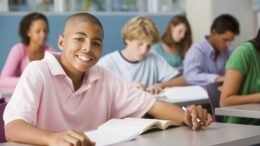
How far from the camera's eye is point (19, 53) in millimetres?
5465

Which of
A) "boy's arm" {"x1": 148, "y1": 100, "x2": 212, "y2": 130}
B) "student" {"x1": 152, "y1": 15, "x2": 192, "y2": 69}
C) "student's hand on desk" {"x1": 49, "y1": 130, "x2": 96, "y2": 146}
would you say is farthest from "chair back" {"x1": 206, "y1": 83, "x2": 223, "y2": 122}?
"student" {"x1": 152, "y1": 15, "x2": 192, "y2": 69}

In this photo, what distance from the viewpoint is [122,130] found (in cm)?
217

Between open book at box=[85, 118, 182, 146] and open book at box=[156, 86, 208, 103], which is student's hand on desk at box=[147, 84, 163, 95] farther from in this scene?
open book at box=[85, 118, 182, 146]

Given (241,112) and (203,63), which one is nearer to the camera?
(241,112)

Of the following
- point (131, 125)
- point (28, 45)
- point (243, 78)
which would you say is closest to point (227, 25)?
point (243, 78)

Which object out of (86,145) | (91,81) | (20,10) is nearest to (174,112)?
(91,81)

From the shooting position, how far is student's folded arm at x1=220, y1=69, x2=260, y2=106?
10.8 feet

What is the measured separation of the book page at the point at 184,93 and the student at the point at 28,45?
1569 mm

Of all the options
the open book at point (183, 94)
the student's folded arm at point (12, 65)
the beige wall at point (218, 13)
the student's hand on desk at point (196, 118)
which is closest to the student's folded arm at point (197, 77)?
the open book at point (183, 94)

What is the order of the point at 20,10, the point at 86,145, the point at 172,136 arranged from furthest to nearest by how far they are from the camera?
the point at 20,10, the point at 172,136, the point at 86,145

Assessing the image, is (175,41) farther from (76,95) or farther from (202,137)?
(202,137)

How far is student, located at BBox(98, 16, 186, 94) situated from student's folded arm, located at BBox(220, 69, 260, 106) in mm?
1046

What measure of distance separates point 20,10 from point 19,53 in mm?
1254

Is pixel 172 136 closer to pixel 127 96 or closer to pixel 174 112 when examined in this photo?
pixel 174 112
